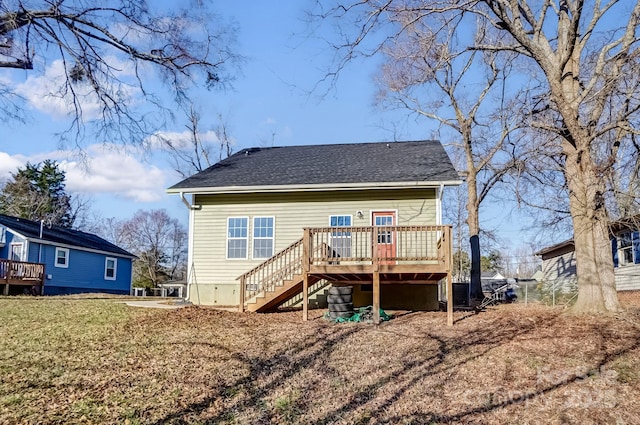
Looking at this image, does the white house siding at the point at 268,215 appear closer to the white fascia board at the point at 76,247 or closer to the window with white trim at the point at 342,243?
the window with white trim at the point at 342,243

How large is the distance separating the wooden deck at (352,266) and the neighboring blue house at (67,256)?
14.5 m

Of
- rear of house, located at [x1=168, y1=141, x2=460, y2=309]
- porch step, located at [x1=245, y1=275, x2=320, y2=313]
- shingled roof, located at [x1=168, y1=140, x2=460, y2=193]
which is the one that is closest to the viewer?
porch step, located at [x1=245, y1=275, x2=320, y2=313]

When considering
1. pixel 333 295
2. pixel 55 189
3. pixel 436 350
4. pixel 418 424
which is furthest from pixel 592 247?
pixel 55 189

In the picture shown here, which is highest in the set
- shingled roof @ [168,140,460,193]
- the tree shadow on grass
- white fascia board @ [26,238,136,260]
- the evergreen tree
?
the evergreen tree

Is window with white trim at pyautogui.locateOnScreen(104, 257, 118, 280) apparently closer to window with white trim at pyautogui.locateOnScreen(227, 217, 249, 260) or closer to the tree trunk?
window with white trim at pyautogui.locateOnScreen(227, 217, 249, 260)

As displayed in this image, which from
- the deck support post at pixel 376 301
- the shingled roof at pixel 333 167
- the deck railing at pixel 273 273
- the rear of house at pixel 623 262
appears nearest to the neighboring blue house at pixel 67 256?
the shingled roof at pixel 333 167

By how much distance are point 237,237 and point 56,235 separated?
608 inches

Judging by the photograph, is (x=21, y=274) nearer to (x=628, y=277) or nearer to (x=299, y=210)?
(x=299, y=210)

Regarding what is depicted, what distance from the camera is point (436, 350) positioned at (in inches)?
307

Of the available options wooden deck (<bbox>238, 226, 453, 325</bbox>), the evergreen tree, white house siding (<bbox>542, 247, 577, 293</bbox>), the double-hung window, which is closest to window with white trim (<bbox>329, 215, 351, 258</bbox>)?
wooden deck (<bbox>238, 226, 453, 325</bbox>)

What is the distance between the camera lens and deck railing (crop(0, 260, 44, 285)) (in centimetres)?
1903

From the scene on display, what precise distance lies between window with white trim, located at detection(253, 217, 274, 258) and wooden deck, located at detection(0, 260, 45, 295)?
1169 centimetres

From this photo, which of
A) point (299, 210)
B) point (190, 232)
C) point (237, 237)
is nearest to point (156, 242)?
point (190, 232)

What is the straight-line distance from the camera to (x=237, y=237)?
13977 mm
